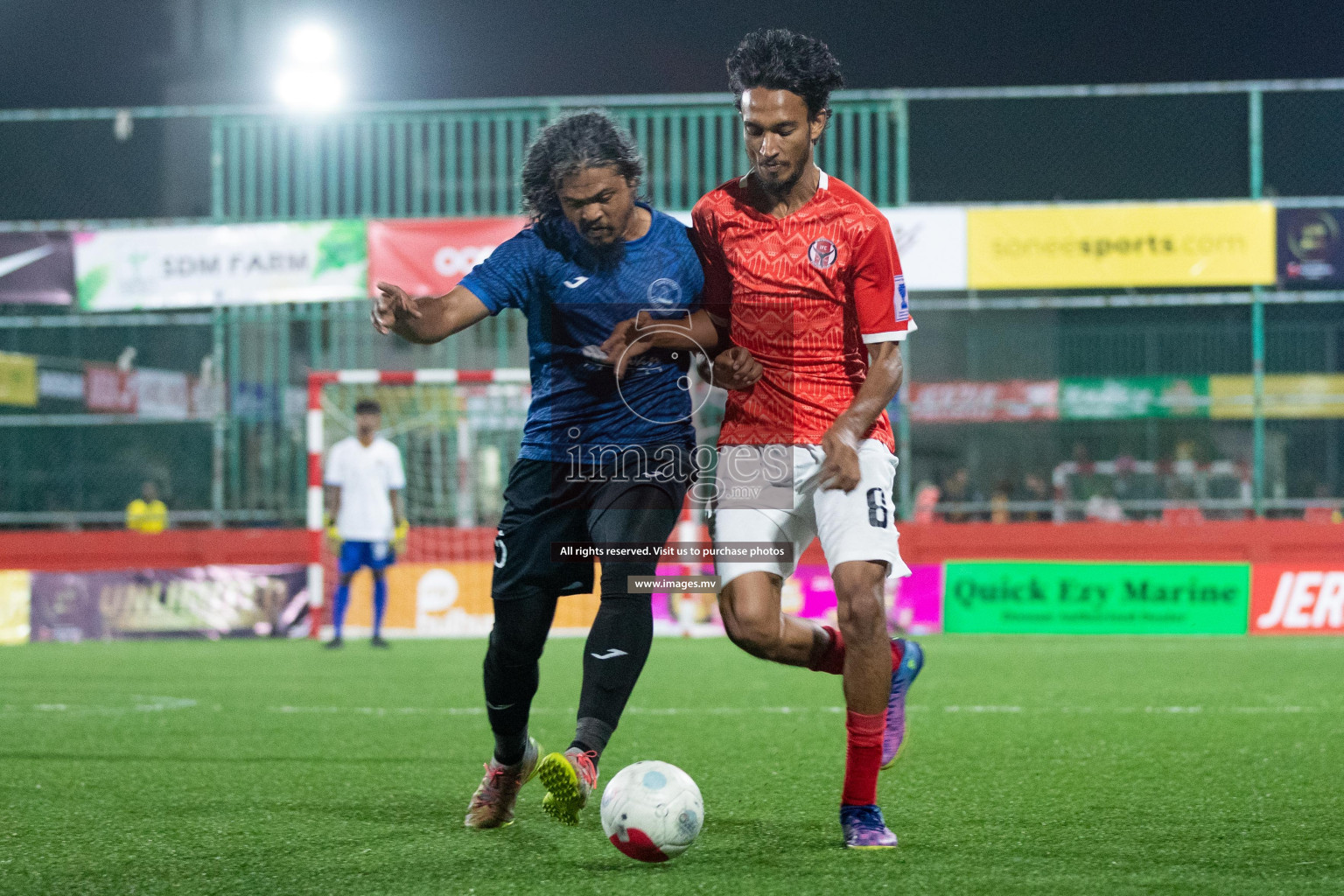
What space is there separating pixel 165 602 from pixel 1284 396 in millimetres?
11369

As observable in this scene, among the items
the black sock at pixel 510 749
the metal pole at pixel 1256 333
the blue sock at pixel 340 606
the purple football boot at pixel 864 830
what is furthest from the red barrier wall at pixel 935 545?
the purple football boot at pixel 864 830

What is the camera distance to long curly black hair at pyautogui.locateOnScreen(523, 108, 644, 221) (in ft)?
13.9

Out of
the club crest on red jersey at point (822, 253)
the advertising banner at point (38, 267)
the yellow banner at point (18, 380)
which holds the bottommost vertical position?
the club crest on red jersey at point (822, 253)

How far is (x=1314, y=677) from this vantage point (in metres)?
9.20

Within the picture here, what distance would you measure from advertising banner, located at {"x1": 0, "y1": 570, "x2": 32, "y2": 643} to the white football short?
11.1 meters

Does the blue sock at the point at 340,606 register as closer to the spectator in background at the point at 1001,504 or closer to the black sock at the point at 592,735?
the spectator in background at the point at 1001,504

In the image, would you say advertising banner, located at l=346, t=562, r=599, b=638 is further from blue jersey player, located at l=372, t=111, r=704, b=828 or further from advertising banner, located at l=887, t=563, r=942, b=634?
blue jersey player, located at l=372, t=111, r=704, b=828

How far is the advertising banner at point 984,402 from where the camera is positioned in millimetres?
14070

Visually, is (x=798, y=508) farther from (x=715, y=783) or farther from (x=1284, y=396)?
(x=1284, y=396)

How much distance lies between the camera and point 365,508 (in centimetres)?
1211

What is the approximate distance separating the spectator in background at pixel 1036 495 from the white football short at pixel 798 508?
34.0 feet

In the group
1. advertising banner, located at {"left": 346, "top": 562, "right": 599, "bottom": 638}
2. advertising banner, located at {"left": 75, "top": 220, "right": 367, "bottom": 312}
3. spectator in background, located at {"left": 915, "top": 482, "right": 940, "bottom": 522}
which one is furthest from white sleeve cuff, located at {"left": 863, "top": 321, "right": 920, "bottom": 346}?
advertising banner, located at {"left": 75, "top": 220, "right": 367, "bottom": 312}

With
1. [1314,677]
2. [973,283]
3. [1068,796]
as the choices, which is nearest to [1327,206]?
[973,283]

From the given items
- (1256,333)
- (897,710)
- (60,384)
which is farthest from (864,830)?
(60,384)
